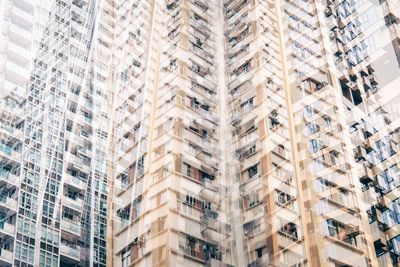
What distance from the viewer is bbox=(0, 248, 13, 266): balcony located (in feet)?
13.4

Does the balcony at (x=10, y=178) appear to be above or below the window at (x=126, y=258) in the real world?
above

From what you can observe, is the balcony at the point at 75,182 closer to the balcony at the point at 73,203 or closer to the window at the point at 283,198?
the balcony at the point at 73,203

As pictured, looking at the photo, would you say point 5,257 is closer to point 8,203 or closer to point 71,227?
point 8,203

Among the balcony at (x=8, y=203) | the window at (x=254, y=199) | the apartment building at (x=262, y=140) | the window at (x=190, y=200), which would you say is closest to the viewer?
the apartment building at (x=262, y=140)

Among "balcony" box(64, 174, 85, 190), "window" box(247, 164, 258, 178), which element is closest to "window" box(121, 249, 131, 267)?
"window" box(247, 164, 258, 178)

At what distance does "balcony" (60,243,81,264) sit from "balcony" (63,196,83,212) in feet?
0.92

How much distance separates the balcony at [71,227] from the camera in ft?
14.1

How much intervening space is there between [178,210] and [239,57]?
1.67 m

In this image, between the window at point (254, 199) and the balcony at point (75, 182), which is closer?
the window at point (254, 199)

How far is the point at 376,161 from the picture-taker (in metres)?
3.77

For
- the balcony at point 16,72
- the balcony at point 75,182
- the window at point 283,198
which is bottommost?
the window at point 283,198

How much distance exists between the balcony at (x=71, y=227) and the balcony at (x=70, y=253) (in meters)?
0.12

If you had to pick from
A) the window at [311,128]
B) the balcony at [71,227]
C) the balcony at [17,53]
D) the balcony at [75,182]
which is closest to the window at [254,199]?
the window at [311,128]

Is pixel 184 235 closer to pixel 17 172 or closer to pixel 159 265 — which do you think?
pixel 159 265
